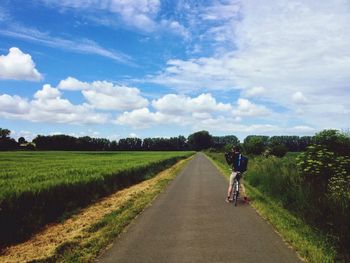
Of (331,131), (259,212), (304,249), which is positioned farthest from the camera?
(331,131)

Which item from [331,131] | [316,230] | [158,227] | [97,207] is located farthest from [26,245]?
[331,131]

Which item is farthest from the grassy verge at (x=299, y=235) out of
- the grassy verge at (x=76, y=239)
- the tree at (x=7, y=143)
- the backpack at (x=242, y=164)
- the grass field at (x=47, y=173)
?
the tree at (x=7, y=143)

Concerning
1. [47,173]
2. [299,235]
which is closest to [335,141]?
[299,235]

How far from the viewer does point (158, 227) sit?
33.9 feet

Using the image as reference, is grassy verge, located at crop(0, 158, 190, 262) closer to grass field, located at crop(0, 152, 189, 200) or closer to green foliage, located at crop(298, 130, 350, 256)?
grass field, located at crop(0, 152, 189, 200)

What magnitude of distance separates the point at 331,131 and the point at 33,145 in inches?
4824

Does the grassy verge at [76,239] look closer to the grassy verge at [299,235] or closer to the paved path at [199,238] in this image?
the paved path at [199,238]

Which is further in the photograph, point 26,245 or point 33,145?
point 33,145

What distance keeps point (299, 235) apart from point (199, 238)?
7.78 feet

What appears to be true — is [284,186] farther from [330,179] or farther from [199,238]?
[199,238]

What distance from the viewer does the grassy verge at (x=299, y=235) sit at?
743 cm

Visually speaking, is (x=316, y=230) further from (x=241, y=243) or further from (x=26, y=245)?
(x=26, y=245)

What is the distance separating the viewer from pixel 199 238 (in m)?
9.07

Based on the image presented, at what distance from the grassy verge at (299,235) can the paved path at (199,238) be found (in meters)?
0.23
